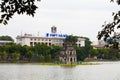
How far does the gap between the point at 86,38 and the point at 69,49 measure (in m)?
84.1

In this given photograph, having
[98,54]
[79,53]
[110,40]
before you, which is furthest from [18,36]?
[110,40]

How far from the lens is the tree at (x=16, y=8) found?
19.9ft

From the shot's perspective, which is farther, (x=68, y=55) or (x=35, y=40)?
(x=35, y=40)

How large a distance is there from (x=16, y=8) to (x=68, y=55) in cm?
10467

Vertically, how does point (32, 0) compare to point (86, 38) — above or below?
below

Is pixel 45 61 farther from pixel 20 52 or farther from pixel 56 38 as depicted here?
pixel 56 38

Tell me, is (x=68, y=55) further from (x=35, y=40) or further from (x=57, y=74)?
(x=35, y=40)

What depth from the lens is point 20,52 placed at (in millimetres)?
114812

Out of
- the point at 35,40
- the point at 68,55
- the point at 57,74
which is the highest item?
the point at 35,40

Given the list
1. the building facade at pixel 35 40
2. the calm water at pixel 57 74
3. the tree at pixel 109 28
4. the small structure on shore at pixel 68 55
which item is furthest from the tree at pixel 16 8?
the building facade at pixel 35 40

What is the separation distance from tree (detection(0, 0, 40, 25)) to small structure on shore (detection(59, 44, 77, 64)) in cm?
10062

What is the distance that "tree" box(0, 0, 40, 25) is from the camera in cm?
606

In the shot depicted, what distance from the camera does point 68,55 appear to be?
4358 inches

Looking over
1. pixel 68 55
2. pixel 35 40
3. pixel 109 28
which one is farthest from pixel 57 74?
pixel 35 40
